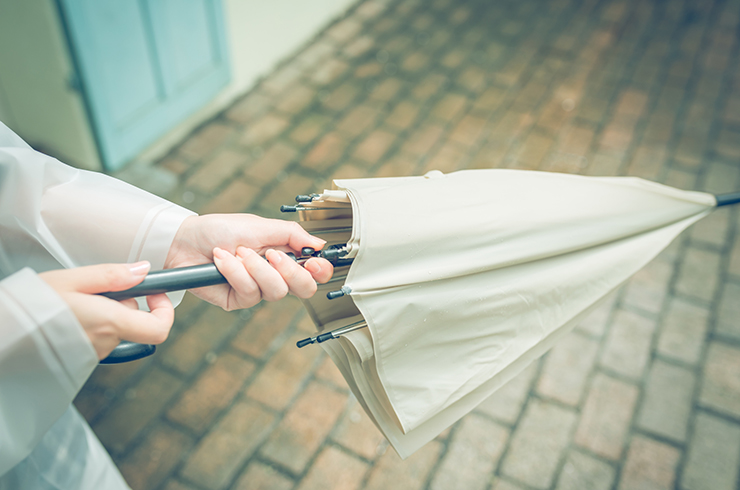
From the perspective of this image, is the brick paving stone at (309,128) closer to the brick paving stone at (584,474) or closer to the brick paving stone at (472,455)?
the brick paving stone at (472,455)

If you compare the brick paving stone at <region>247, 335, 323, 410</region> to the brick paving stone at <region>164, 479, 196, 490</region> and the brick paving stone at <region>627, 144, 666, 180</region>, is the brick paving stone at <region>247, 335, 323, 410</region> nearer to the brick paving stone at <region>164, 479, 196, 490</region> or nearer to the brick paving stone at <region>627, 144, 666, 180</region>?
the brick paving stone at <region>164, 479, 196, 490</region>

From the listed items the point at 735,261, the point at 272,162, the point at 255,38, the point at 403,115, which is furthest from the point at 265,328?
the point at 735,261

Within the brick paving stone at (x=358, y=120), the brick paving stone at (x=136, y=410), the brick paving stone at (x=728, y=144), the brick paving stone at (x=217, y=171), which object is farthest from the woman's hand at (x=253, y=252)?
the brick paving stone at (x=728, y=144)

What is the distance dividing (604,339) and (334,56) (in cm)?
296

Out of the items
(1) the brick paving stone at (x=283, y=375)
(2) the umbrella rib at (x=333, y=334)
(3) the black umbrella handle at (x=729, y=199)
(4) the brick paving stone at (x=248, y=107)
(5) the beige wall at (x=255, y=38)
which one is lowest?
(1) the brick paving stone at (x=283, y=375)

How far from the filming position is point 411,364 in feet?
3.63

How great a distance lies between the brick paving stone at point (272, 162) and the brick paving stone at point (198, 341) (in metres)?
1.00

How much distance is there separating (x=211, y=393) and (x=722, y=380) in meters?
2.30

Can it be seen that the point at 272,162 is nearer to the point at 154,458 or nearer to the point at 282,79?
the point at 282,79

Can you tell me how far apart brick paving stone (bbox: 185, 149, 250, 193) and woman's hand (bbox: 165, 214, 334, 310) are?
2.07 meters

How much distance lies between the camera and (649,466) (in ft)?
7.04

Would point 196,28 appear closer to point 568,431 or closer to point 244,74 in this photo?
point 244,74

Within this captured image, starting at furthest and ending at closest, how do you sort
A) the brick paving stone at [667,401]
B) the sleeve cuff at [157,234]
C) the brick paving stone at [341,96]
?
the brick paving stone at [341,96] → the brick paving stone at [667,401] → the sleeve cuff at [157,234]

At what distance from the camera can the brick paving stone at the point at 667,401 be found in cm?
226
